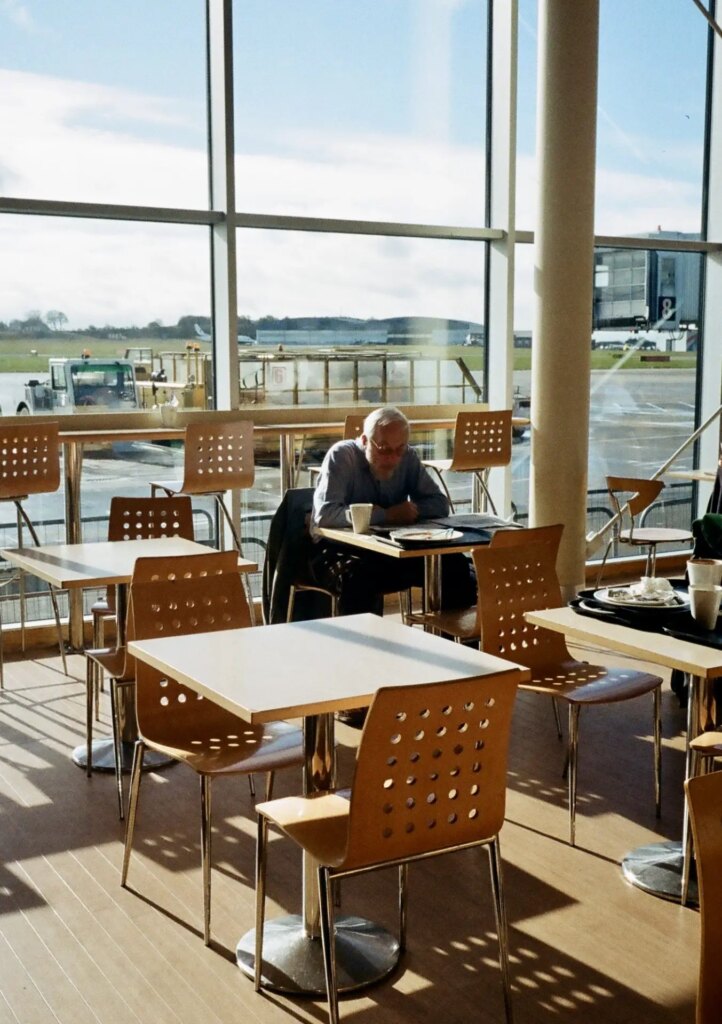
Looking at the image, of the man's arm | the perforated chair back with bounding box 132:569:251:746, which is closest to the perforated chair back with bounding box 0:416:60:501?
the man's arm

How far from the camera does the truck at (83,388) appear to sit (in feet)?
20.9

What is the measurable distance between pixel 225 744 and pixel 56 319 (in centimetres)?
372

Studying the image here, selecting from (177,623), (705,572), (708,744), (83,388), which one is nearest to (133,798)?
(177,623)

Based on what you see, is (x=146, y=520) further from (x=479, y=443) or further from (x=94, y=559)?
(x=479, y=443)

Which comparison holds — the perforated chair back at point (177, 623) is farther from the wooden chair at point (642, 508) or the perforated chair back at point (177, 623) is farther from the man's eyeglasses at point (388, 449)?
the wooden chair at point (642, 508)

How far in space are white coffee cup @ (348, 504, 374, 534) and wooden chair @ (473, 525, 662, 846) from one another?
2.43 ft

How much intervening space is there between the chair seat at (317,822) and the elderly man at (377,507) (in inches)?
85.8

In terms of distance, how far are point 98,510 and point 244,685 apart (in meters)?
3.92

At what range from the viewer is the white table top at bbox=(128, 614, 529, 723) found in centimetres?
264

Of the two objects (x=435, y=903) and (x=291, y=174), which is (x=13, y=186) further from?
(x=435, y=903)

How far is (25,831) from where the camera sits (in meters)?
3.89

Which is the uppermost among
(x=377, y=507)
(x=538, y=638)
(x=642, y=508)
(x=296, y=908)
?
(x=377, y=507)

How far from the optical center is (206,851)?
123 inches

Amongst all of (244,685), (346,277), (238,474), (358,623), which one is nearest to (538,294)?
(346,277)
